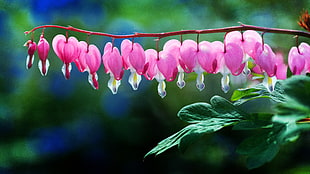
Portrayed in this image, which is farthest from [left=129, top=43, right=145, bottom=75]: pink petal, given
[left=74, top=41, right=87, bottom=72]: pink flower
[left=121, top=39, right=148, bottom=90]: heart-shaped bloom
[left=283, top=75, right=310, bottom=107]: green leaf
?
[left=283, top=75, right=310, bottom=107]: green leaf

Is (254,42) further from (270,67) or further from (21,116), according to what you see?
(21,116)

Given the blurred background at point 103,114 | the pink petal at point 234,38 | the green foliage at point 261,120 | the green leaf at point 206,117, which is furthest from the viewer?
the blurred background at point 103,114

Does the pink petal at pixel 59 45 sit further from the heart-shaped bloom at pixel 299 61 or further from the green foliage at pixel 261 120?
the heart-shaped bloom at pixel 299 61

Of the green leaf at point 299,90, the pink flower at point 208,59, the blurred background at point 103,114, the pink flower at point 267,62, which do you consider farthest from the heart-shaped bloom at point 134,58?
the blurred background at point 103,114

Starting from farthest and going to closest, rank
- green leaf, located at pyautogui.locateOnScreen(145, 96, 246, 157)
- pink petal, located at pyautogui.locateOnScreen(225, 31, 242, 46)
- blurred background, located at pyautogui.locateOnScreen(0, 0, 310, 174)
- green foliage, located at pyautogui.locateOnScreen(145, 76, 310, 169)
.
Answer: blurred background, located at pyautogui.locateOnScreen(0, 0, 310, 174) < pink petal, located at pyautogui.locateOnScreen(225, 31, 242, 46) < green leaf, located at pyautogui.locateOnScreen(145, 96, 246, 157) < green foliage, located at pyautogui.locateOnScreen(145, 76, 310, 169)

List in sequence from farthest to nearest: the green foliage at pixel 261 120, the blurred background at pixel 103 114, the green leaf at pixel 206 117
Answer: the blurred background at pixel 103 114 → the green leaf at pixel 206 117 → the green foliage at pixel 261 120

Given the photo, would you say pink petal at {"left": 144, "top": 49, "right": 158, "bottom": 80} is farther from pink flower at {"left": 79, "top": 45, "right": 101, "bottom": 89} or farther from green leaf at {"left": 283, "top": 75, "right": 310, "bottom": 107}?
green leaf at {"left": 283, "top": 75, "right": 310, "bottom": 107}

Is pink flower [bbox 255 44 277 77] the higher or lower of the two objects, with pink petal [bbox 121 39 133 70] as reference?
lower
